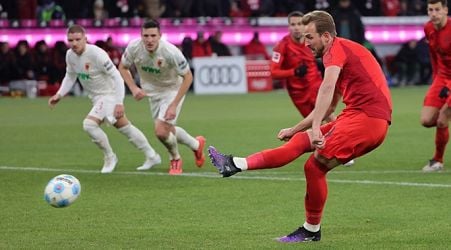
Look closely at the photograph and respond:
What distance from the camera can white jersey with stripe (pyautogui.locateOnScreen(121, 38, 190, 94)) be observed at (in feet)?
48.2

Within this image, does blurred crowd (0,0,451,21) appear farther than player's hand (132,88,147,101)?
Yes

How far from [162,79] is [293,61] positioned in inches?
91.7

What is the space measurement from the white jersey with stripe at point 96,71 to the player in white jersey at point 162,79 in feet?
0.56

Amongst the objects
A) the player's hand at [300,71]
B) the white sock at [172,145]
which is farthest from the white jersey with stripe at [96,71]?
the player's hand at [300,71]

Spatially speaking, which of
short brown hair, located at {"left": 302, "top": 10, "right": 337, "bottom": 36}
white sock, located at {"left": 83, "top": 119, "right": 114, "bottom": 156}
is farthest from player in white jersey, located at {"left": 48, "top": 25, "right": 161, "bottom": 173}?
short brown hair, located at {"left": 302, "top": 10, "right": 337, "bottom": 36}

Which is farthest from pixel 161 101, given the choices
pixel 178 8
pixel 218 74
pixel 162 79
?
pixel 178 8

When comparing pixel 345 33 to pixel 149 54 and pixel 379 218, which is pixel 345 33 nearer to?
pixel 149 54

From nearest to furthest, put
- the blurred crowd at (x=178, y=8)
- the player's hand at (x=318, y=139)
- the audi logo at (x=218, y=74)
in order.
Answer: the player's hand at (x=318, y=139)
the audi logo at (x=218, y=74)
the blurred crowd at (x=178, y=8)

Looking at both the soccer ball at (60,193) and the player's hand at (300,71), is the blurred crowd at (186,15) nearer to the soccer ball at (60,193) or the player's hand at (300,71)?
the player's hand at (300,71)

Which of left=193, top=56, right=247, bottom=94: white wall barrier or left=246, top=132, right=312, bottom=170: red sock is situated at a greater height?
left=246, top=132, right=312, bottom=170: red sock

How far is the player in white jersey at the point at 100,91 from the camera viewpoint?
1503 centimetres

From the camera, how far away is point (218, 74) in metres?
33.2

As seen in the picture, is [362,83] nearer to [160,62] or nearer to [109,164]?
[160,62]

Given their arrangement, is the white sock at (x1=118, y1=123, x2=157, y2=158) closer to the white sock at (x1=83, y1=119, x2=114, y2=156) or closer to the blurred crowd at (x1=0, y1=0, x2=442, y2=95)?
the white sock at (x1=83, y1=119, x2=114, y2=156)
